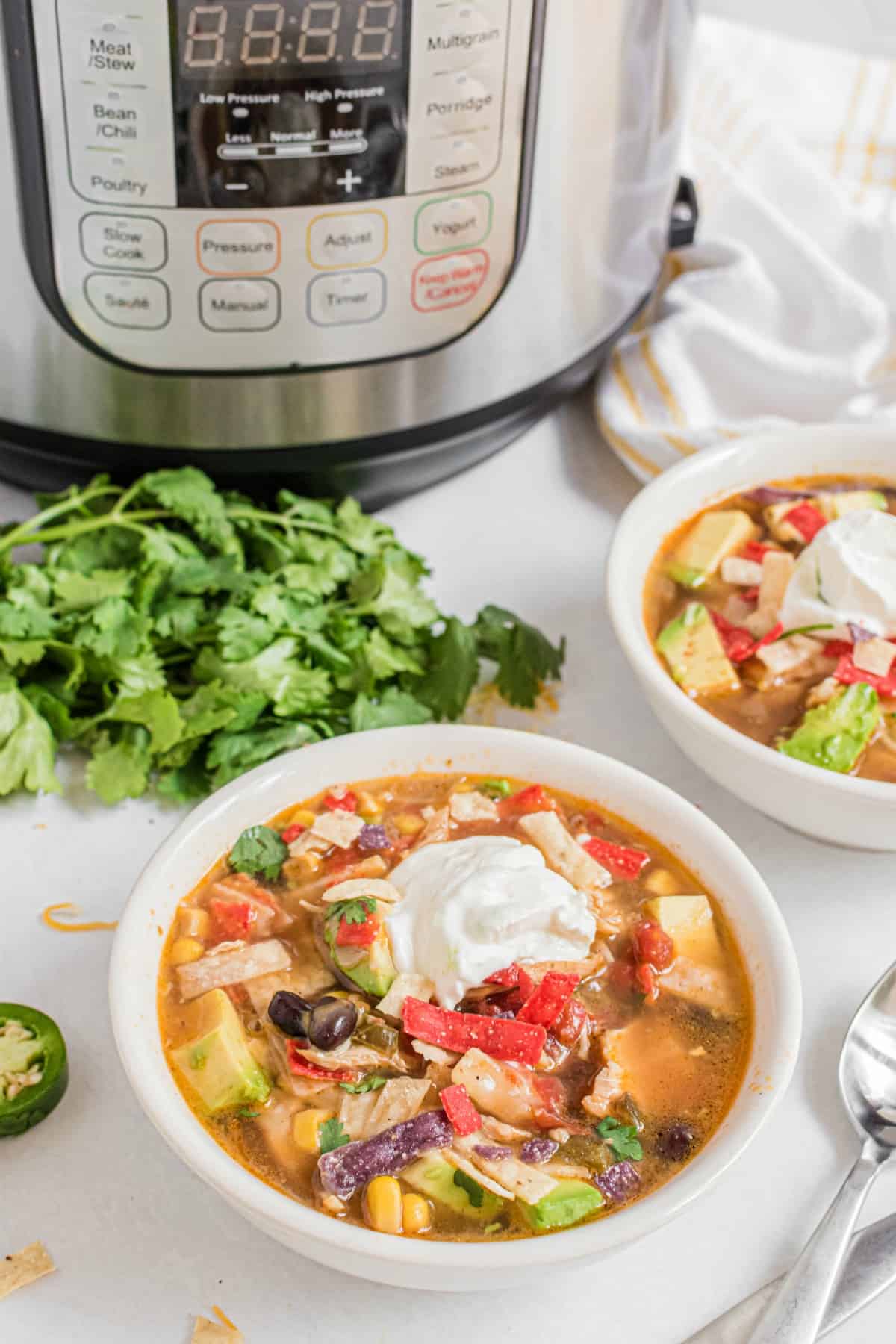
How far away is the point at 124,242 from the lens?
119cm

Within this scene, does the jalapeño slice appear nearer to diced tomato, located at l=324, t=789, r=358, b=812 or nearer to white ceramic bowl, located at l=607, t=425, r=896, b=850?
diced tomato, located at l=324, t=789, r=358, b=812

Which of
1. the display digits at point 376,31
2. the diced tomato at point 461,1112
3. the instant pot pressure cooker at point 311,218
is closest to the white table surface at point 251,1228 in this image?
the diced tomato at point 461,1112

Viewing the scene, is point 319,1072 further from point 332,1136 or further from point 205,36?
point 205,36

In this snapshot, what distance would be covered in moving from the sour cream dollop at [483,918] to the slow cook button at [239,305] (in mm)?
500

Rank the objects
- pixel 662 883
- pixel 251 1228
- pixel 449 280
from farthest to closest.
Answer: pixel 449 280 → pixel 662 883 → pixel 251 1228

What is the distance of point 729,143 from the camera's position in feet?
6.31

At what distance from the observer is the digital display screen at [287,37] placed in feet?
3.54

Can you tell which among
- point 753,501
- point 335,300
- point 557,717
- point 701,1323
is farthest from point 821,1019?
point 335,300

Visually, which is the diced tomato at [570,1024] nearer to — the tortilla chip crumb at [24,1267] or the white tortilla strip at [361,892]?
the white tortilla strip at [361,892]

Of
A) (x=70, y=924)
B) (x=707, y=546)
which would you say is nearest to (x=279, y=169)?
(x=707, y=546)

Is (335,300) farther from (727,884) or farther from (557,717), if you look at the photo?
(727,884)

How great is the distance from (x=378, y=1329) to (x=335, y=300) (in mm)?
784

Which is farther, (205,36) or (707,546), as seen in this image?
(707,546)

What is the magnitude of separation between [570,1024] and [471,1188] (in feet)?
0.44
